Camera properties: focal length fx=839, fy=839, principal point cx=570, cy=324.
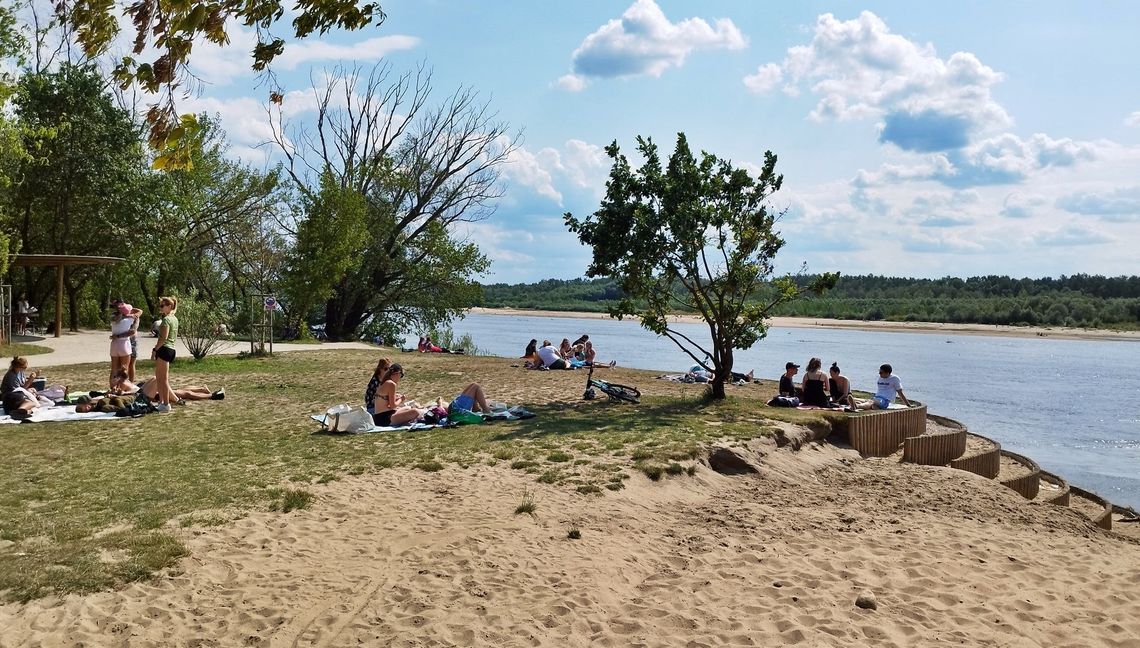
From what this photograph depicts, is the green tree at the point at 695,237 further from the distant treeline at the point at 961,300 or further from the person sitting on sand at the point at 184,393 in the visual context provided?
the distant treeline at the point at 961,300

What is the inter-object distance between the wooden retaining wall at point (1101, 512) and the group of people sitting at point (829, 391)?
306 centimetres

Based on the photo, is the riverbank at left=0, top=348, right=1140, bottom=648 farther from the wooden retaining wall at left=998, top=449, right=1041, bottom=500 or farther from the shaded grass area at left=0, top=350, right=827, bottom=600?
the wooden retaining wall at left=998, top=449, right=1041, bottom=500

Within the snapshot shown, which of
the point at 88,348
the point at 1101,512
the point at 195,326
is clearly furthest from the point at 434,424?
the point at 88,348

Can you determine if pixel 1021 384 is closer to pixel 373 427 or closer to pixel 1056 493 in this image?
pixel 1056 493

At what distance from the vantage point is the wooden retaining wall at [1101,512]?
38.2 feet

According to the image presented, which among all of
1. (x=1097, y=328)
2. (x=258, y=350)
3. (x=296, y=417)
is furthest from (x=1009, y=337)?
(x=296, y=417)

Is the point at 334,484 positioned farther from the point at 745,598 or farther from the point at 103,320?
the point at 103,320

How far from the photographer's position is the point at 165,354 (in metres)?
11.6

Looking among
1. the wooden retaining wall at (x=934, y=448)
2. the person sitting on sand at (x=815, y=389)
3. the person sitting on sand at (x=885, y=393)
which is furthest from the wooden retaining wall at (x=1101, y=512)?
the person sitting on sand at (x=815, y=389)

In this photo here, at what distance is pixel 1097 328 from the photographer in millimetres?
80375

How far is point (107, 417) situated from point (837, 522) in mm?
9422

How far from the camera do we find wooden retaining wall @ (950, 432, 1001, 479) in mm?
Answer: 13188

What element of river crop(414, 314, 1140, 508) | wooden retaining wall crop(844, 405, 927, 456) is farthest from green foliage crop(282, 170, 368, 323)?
wooden retaining wall crop(844, 405, 927, 456)

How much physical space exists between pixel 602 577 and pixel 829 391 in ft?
31.9
